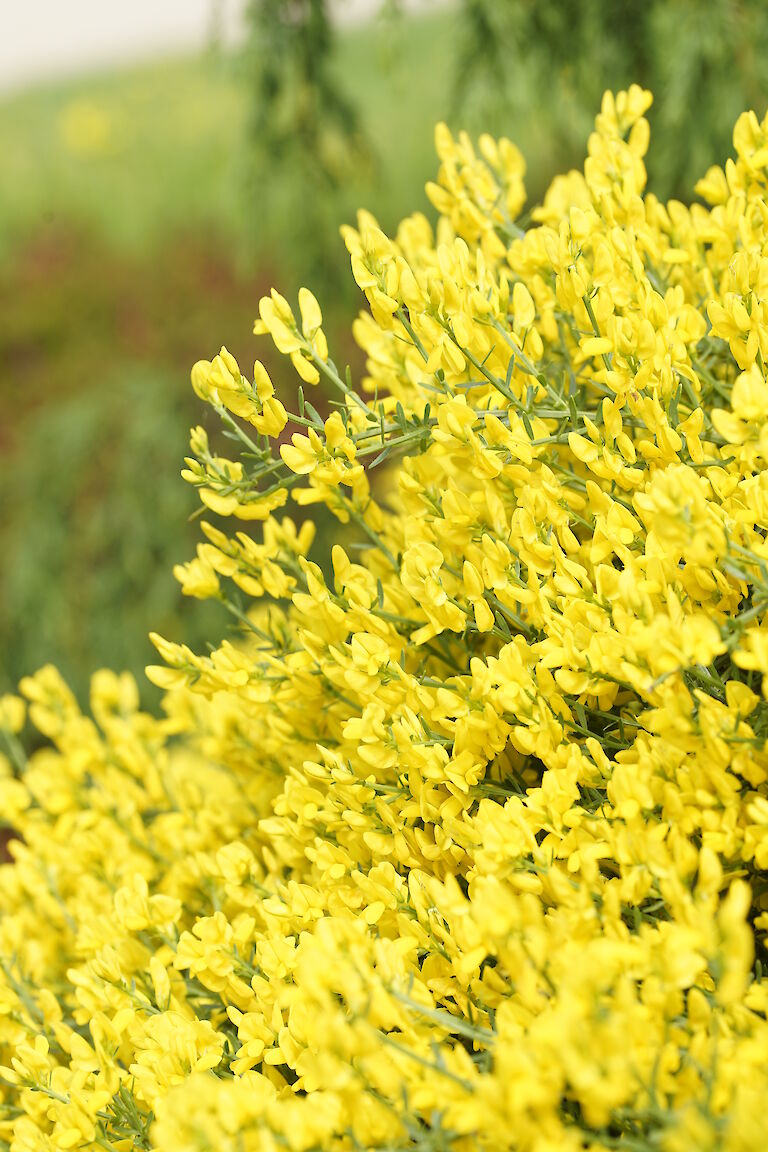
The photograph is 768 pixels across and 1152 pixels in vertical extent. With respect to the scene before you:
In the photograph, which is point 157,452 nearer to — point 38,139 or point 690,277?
point 690,277

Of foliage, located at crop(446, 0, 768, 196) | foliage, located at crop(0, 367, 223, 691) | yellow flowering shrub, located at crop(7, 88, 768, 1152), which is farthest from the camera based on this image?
foliage, located at crop(0, 367, 223, 691)

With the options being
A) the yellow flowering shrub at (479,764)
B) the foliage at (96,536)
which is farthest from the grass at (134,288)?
→ the yellow flowering shrub at (479,764)

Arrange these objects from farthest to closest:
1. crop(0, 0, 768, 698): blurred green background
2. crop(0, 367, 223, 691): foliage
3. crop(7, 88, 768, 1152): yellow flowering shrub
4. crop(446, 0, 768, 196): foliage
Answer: crop(0, 367, 223, 691): foliage, crop(0, 0, 768, 698): blurred green background, crop(446, 0, 768, 196): foliage, crop(7, 88, 768, 1152): yellow flowering shrub

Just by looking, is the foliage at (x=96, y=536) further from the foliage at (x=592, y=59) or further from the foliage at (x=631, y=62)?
the foliage at (x=631, y=62)

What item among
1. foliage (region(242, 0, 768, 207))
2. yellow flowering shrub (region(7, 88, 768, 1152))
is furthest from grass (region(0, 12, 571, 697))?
yellow flowering shrub (region(7, 88, 768, 1152))

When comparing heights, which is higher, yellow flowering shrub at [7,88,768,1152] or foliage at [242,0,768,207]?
foliage at [242,0,768,207]

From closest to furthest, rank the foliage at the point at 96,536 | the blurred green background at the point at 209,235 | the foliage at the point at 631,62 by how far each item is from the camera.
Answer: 1. the foliage at the point at 631,62
2. the blurred green background at the point at 209,235
3. the foliage at the point at 96,536

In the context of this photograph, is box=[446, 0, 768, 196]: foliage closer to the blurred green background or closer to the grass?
the blurred green background
